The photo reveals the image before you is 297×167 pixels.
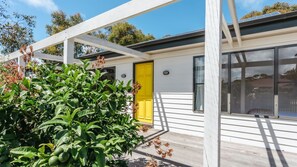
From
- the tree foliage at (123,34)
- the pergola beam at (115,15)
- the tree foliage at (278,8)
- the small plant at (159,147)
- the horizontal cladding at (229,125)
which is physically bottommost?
the horizontal cladding at (229,125)

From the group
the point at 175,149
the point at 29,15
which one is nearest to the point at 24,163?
the point at 175,149

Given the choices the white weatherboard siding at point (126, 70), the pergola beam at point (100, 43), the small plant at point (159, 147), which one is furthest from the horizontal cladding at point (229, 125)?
the small plant at point (159, 147)

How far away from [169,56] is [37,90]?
173 inches

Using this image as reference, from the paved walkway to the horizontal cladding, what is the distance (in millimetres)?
216

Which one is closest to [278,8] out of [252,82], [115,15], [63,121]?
[252,82]

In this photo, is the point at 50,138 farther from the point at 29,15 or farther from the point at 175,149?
the point at 29,15

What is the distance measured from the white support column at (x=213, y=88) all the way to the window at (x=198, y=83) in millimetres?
3055

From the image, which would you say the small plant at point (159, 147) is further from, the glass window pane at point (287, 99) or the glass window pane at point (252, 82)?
the glass window pane at point (287, 99)

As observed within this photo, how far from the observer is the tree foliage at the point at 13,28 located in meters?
7.37

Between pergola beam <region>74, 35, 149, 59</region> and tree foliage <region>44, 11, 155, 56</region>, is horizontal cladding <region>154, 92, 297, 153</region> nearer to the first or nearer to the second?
pergola beam <region>74, 35, 149, 59</region>

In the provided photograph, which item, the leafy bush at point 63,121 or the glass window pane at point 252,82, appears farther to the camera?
the glass window pane at point 252,82

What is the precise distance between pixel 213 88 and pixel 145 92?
4477 millimetres

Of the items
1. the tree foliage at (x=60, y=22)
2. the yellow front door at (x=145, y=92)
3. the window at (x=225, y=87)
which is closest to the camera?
the window at (x=225, y=87)

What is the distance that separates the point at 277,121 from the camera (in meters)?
3.76
